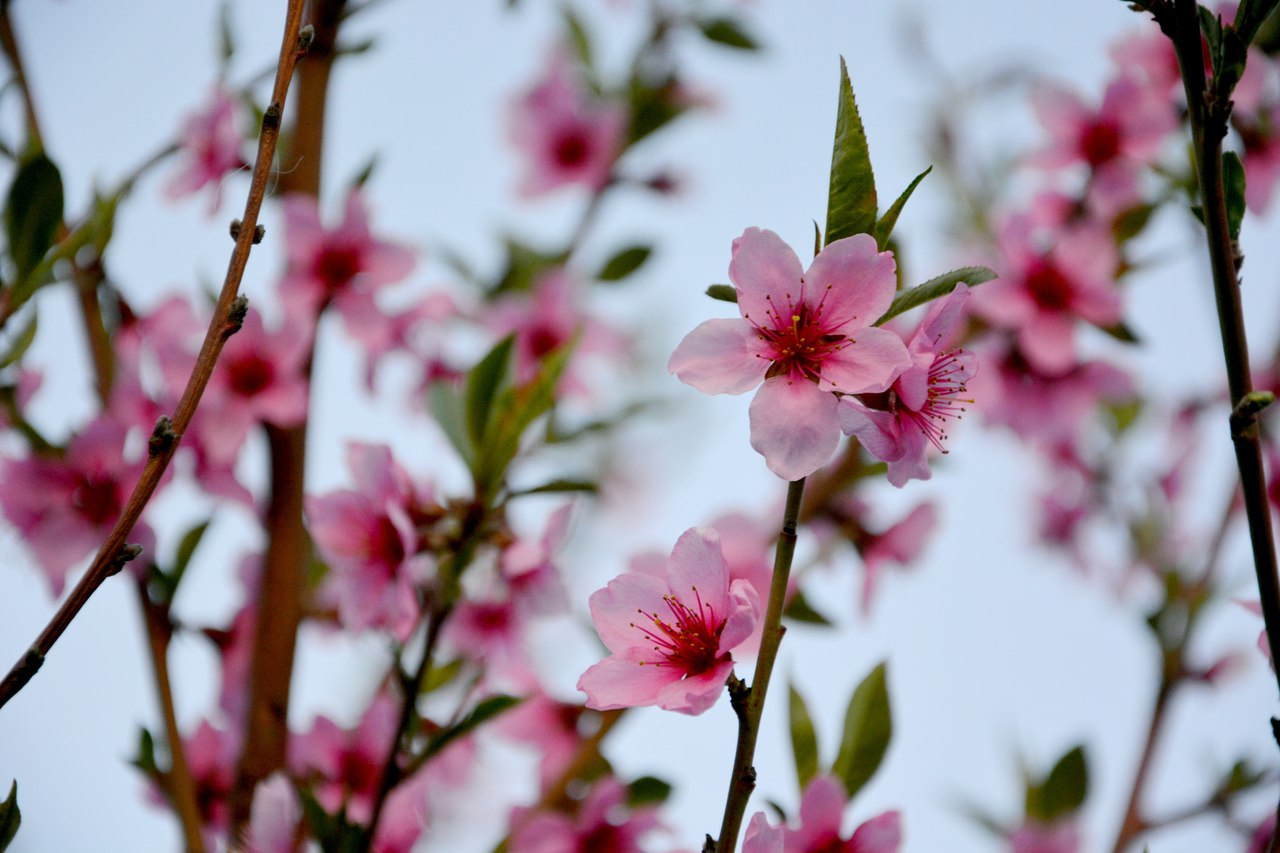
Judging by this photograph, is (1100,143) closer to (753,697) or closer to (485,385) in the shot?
(485,385)

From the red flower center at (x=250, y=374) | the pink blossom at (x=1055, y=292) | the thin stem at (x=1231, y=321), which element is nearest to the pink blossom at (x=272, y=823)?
the red flower center at (x=250, y=374)

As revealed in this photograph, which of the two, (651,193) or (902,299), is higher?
(651,193)

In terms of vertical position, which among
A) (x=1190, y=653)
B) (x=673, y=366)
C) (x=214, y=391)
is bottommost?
(x=673, y=366)

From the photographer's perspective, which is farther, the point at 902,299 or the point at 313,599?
the point at 313,599

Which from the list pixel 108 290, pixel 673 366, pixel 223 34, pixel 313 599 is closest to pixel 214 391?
pixel 108 290

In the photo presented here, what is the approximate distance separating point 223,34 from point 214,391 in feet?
1.27

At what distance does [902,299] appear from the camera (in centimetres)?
56

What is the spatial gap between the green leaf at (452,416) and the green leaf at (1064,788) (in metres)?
0.70

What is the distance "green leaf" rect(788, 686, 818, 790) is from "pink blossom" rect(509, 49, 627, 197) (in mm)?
1005

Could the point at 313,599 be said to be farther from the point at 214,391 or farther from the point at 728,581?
the point at 728,581

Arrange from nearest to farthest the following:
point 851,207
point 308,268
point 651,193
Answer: point 851,207 < point 308,268 < point 651,193

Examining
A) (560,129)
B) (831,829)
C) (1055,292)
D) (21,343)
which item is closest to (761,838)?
(831,829)

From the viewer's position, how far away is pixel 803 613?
3.17ft

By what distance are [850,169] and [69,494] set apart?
2.47 feet
